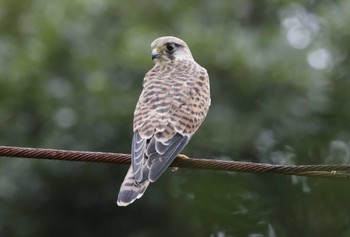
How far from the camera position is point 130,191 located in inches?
148

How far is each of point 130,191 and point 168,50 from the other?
202cm

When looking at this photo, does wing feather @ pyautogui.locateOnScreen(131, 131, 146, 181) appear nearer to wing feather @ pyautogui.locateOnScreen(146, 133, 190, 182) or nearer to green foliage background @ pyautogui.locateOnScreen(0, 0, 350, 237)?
wing feather @ pyautogui.locateOnScreen(146, 133, 190, 182)

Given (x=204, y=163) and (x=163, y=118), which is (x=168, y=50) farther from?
(x=204, y=163)

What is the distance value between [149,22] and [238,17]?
1401 millimetres

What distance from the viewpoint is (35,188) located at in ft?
27.0

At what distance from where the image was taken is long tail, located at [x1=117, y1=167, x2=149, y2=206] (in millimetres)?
3701

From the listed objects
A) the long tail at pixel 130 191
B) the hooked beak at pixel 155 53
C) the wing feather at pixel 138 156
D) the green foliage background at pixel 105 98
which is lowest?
the long tail at pixel 130 191

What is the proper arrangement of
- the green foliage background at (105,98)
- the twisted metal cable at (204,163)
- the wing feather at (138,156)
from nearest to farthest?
the twisted metal cable at (204,163), the wing feather at (138,156), the green foliage background at (105,98)

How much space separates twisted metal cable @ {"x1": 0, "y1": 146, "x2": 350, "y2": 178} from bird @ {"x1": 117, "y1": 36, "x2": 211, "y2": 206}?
115 millimetres

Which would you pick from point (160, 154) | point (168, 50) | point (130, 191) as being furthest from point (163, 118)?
point (168, 50)

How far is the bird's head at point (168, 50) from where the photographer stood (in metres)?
5.53

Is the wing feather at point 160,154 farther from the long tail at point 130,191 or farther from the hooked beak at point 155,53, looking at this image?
the hooked beak at point 155,53

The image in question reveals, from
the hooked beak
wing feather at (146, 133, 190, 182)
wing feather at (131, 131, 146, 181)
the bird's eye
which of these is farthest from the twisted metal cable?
the bird's eye

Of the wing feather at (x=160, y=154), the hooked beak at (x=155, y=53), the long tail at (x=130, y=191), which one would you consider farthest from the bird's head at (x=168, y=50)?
the long tail at (x=130, y=191)
